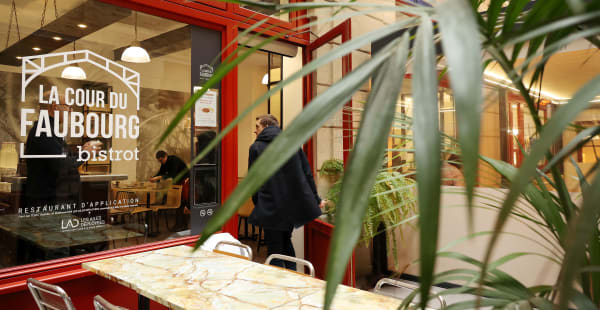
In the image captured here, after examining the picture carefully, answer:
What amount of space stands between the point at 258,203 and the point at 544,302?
3271 millimetres

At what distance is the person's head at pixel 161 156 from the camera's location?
354 cm

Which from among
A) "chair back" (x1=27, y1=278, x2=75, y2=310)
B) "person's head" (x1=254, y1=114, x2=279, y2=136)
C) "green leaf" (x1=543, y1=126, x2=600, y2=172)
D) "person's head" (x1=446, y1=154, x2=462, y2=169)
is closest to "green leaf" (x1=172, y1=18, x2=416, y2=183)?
"green leaf" (x1=543, y1=126, x2=600, y2=172)

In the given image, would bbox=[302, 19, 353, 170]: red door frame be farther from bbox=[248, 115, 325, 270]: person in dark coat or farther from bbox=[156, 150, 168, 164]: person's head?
bbox=[156, 150, 168, 164]: person's head

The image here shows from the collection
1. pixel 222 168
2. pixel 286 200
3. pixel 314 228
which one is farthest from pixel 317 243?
pixel 222 168

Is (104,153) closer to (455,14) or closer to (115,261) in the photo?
(115,261)

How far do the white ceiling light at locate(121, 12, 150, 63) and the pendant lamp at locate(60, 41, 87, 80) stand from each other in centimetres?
35

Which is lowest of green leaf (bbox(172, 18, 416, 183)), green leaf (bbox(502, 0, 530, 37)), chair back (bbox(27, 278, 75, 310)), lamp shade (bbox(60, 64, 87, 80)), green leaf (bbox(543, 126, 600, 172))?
chair back (bbox(27, 278, 75, 310))

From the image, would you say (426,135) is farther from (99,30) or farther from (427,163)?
(99,30)

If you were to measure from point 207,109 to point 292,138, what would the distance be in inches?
142

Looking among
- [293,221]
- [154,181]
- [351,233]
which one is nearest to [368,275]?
[293,221]

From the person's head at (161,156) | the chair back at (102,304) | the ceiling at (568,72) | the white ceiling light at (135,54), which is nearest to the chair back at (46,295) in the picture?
the chair back at (102,304)

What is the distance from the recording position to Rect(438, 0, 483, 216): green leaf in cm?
30

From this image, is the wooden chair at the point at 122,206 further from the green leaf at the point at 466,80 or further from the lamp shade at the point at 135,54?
the green leaf at the point at 466,80

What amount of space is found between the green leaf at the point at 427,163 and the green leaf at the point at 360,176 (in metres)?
0.03
